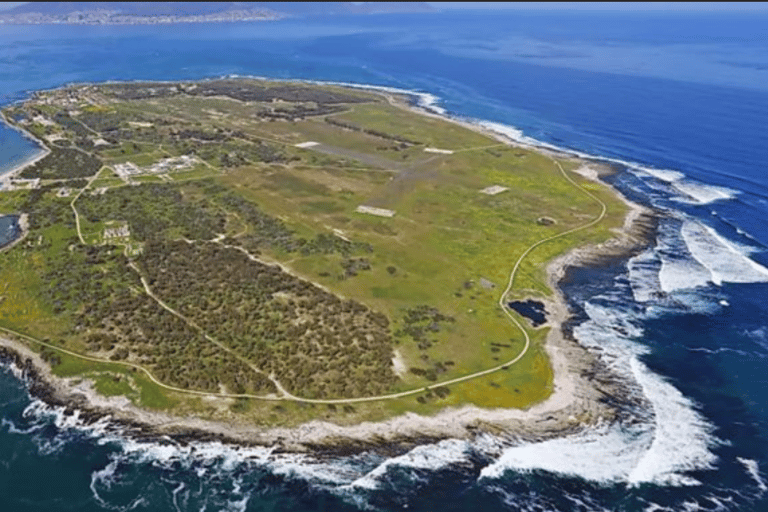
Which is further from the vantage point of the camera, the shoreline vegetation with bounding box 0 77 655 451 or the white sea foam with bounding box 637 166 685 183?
the white sea foam with bounding box 637 166 685 183

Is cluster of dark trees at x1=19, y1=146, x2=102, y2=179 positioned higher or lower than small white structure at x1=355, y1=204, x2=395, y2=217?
lower

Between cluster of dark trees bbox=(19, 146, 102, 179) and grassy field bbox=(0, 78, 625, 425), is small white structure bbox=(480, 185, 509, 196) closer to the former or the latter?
grassy field bbox=(0, 78, 625, 425)

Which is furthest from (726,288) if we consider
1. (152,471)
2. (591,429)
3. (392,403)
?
(152,471)

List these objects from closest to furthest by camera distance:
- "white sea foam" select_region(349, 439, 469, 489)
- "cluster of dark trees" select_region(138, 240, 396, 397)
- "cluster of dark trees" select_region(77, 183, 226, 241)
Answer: "white sea foam" select_region(349, 439, 469, 489), "cluster of dark trees" select_region(138, 240, 396, 397), "cluster of dark trees" select_region(77, 183, 226, 241)

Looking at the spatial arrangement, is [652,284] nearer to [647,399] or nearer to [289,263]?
[647,399]

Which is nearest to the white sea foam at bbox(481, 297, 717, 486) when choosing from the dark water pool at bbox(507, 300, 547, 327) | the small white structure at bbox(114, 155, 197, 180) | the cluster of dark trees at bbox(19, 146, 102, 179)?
the dark water pool at bbox(507, 300, 547, 327)
